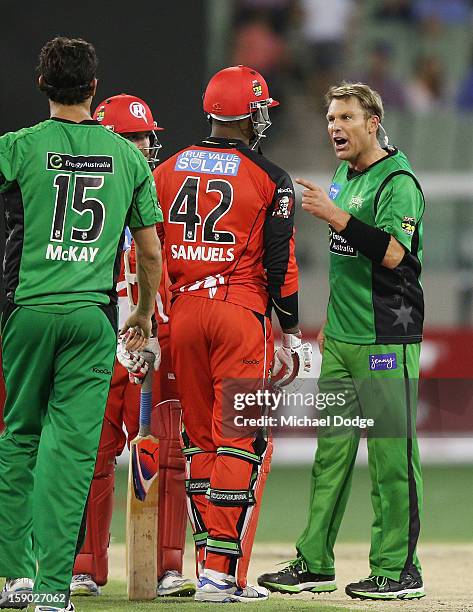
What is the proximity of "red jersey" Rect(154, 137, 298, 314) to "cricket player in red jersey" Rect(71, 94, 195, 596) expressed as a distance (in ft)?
1.11

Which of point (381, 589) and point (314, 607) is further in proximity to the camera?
point (381, 589)

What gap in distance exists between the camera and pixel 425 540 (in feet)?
26.0

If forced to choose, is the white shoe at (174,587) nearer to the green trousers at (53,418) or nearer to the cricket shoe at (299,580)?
the cricket shoe at (299,580)

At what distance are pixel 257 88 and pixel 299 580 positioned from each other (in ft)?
6.85

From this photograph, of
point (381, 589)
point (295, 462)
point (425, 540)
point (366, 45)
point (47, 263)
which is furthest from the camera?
point (366, 45)

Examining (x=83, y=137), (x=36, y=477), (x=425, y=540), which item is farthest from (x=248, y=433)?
(x=425, y=540)

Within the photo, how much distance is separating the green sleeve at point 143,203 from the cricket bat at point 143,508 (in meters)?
0.74

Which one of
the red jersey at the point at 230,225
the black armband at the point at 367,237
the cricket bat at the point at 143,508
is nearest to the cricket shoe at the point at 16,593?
the cricket bat at the point at 143,508

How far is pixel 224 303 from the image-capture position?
5.31m

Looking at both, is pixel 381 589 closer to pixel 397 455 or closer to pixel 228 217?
pixel 397 455

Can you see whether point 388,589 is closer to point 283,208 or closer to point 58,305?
point 283,208

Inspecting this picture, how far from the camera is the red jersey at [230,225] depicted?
5309mm

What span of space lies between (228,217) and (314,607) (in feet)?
5.14

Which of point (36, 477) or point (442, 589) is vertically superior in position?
point (36, 477)
